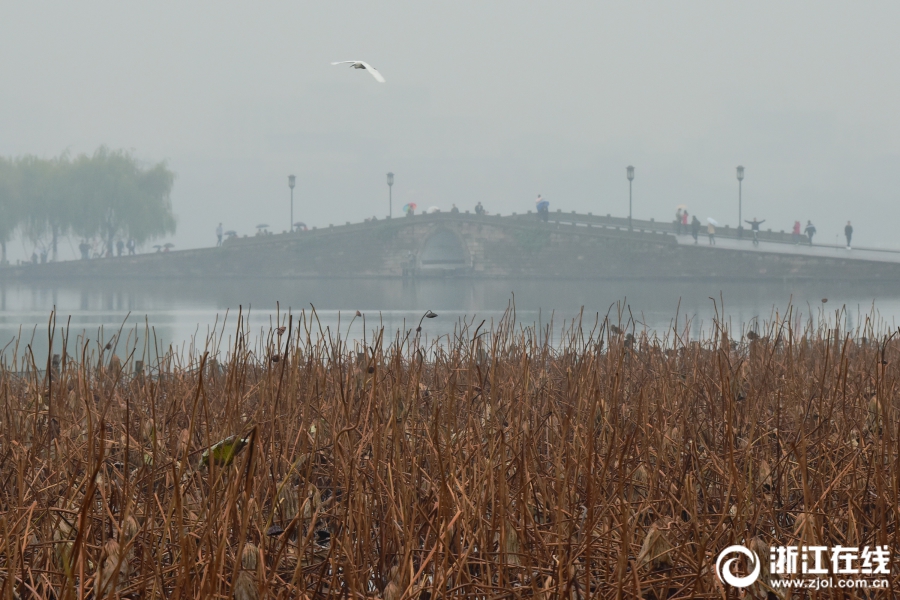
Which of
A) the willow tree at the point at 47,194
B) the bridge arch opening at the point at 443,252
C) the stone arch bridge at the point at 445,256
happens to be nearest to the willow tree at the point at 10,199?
the willow tree at the point at 47,194

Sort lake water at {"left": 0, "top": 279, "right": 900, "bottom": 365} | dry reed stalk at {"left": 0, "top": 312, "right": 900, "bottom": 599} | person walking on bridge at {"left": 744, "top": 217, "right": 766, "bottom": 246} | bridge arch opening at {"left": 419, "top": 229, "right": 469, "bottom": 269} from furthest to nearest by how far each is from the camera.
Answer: bridge arch opening at {"left": 419, "top": 229, "right": 469, "bottom": 269} < person walking on bridge at {"left": 744, "top": 217, "right": 766, "bottom": 246} < lake water at {"left": 0, "top": 279, "right": 900, "bottom": 365} < dry reed stalk at {"left": 0, "top": 312, "right": 900, "bottom": 599}

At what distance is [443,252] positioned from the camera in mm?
65375

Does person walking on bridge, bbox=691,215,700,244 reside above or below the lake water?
above

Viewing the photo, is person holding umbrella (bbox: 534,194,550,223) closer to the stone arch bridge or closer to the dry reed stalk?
the stone arch bridge

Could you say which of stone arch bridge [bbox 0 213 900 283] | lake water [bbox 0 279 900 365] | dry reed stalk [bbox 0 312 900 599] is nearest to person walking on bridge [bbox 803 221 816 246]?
stone arch bridge [bbox 0 213 900 283]

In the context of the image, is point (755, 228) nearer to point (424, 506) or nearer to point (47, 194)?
point (47, 194)

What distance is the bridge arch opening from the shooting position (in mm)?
60625

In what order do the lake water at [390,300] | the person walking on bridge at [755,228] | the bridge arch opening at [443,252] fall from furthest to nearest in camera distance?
1. the bridge arch opening at [443,252]
2. the person walking on bridge at [755,228]
3. the lake water at [390,300]

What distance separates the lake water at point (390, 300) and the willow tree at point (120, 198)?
4.04 m

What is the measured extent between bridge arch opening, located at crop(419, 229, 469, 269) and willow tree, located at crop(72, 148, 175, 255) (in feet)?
54.0

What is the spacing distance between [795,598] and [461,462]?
1.01 metres

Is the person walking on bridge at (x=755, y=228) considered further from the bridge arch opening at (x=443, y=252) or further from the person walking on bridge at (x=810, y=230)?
the bridge arch opening at (x=443, y=252)

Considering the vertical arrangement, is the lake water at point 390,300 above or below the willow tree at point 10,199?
below

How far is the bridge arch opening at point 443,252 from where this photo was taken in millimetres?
60625
